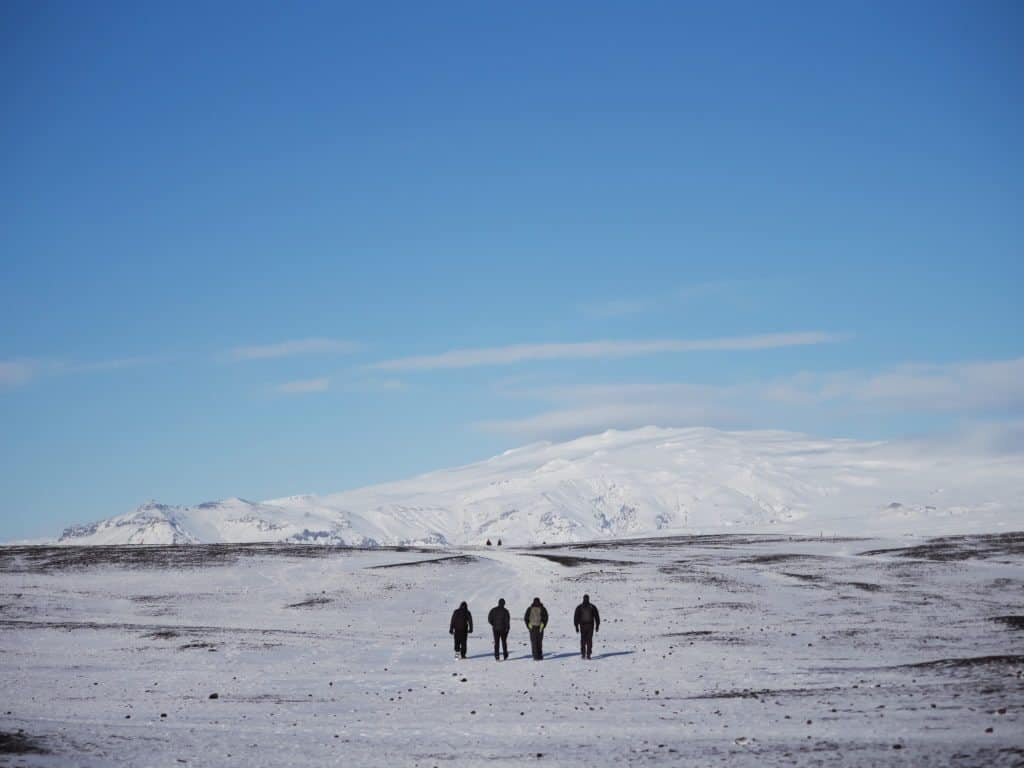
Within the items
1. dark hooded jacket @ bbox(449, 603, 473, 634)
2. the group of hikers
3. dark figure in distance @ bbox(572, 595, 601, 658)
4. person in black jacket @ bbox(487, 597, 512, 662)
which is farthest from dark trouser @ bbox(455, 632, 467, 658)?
dark figure in distance @ bbox(572, 595, 601, 658)

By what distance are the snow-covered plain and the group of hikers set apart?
69cm

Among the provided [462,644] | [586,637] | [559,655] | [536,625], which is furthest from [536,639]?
[462,644]

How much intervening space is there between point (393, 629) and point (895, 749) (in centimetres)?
3193

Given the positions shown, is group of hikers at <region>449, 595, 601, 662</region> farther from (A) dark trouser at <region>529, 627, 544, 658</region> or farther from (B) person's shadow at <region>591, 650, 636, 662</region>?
(B) person's shadow at <region>591, 650, 636, 662</region>

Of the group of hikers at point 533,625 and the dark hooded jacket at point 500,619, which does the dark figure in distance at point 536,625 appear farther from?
the dark hooded jacket at point 500,619

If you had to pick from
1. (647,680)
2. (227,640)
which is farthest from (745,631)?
(227,640)

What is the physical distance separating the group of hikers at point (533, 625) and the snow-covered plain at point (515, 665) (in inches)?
27.0

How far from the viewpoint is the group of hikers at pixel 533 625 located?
35875 mm

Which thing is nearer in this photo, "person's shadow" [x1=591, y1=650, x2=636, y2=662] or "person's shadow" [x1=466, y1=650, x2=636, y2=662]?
"person's shadow" [x1=591, y1=650, x2=636, y2=662]

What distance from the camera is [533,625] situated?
36.2m

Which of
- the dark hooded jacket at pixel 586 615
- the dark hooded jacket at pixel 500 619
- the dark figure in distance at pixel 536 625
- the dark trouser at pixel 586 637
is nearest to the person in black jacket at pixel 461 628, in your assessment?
the dark hooded jacket at pixel 500 619

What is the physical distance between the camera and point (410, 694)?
2886 centimetres

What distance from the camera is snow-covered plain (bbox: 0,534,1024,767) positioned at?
20344 millimetres

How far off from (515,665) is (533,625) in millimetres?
1601
